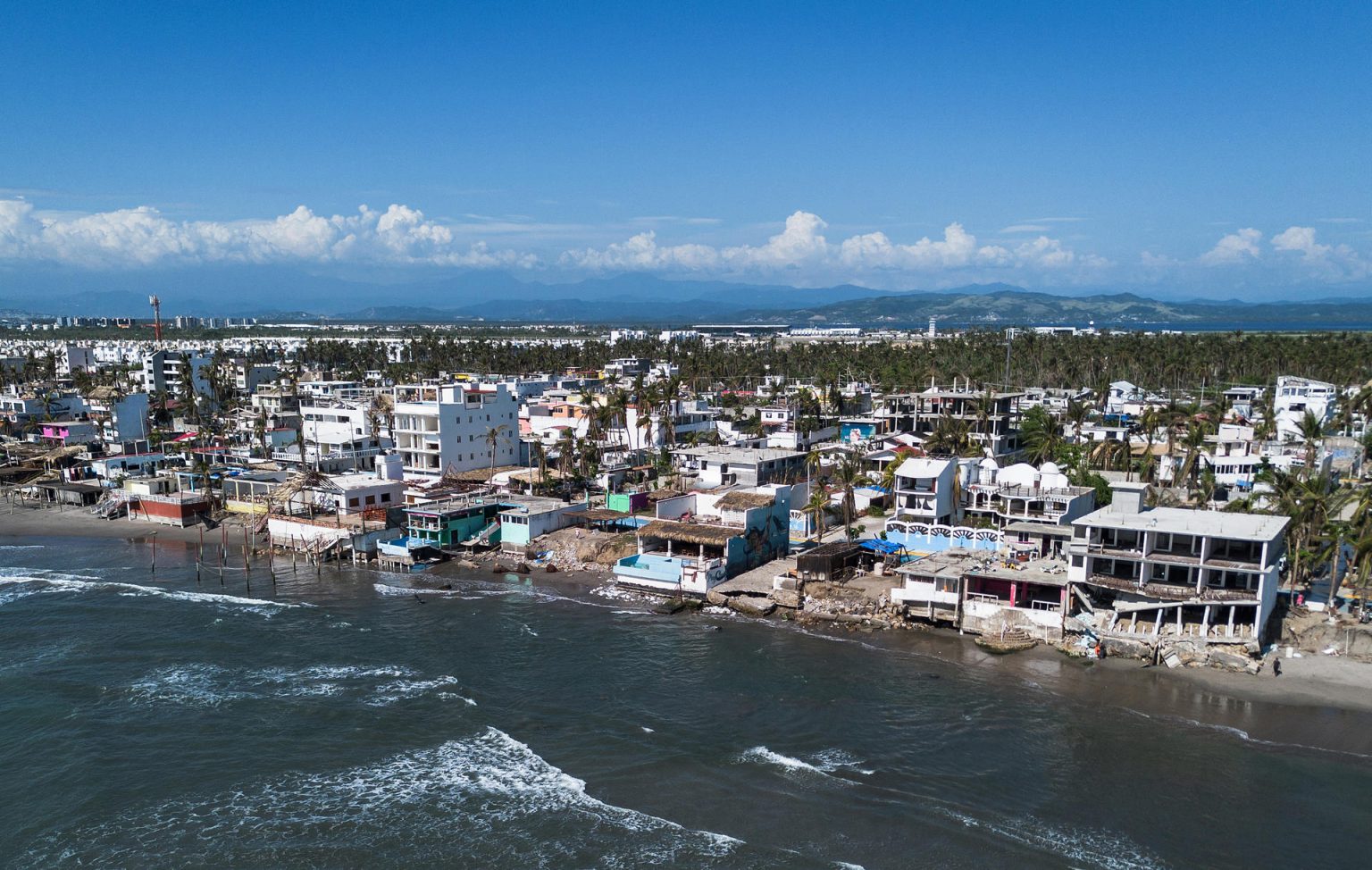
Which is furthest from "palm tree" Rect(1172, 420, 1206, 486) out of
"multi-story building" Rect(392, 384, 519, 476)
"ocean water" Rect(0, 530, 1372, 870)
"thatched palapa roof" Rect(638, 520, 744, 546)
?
"multi-story building" Rect(392, 384, 519, 476)

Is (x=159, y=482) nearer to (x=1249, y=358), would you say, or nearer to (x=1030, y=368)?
(x=1030, y=368)

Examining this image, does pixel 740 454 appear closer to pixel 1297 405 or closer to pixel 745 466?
pixel 745 466

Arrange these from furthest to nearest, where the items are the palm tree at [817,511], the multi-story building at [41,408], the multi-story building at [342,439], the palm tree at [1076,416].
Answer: the multi-story building at [41,408] → the palm tree at [1076,416] → the multi-story building at [342,439] → the palm tree at [817,511]

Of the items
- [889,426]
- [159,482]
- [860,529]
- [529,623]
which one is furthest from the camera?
[889,426]

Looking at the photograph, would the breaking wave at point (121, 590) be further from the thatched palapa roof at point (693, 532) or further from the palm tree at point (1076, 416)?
the palm tree at point (1076, 416)

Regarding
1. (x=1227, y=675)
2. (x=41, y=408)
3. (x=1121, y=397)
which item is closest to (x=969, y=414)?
(x=1227, y=675)

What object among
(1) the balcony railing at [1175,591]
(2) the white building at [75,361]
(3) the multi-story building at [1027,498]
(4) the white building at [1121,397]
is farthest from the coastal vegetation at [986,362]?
(1) the balcony railing at [1175,591]

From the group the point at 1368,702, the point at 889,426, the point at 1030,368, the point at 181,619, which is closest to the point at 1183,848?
the point at 1368,702
